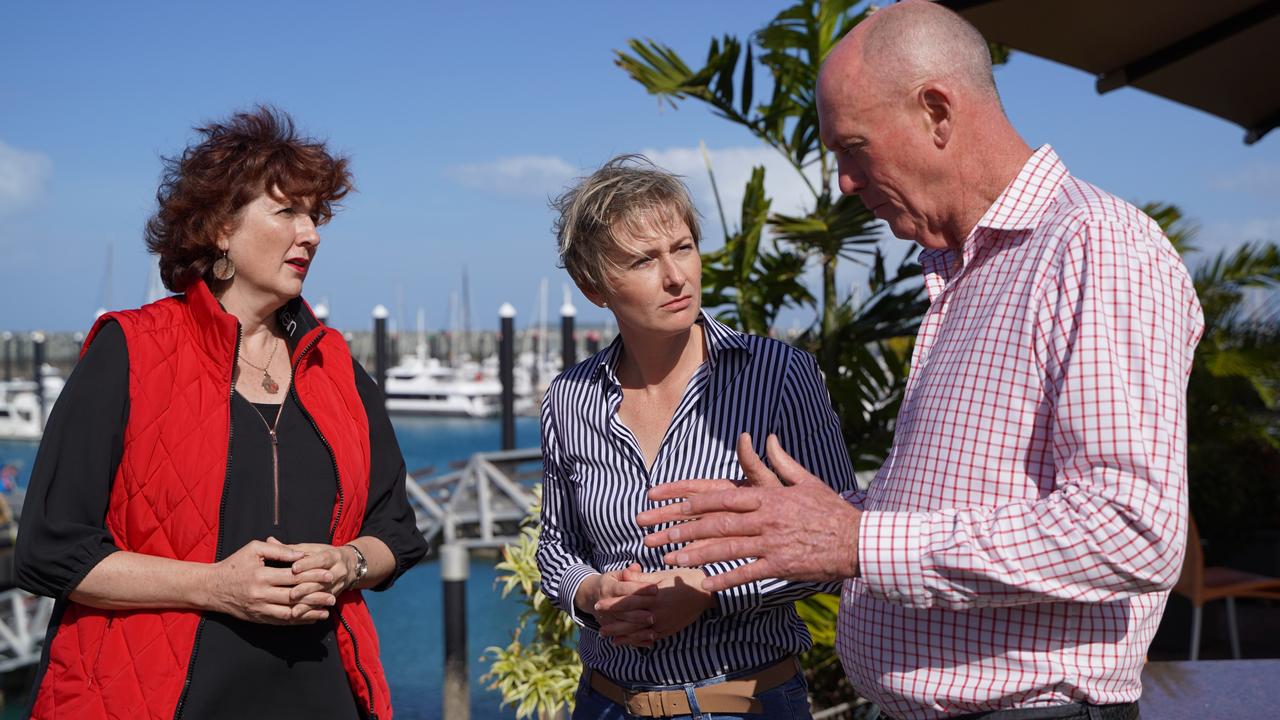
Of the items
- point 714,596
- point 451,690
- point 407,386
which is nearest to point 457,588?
point 451,690

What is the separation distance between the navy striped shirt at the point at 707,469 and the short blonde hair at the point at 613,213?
0.25 meters

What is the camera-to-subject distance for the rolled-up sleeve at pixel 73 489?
2.06m

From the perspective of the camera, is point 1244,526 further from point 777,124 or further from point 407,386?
point 407,386

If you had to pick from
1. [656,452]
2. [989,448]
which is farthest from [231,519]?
[989,448]

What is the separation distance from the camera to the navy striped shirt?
2121 millimetres

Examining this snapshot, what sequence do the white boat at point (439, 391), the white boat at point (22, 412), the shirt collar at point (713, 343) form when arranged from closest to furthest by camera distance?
the shirt collar at point (713, 343) → the white boat at point (22, 412) → the white boat at point (439, 391)

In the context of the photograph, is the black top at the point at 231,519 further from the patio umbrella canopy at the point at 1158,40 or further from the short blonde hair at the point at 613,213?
the patio umbrella canopy at the point at 1158,40

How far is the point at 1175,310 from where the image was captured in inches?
55.4

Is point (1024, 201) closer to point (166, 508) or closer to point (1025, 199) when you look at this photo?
point (1025, 199)

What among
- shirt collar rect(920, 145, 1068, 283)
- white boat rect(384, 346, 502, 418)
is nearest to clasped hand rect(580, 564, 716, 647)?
shirt collar rect(920, 145, 1068, 283)

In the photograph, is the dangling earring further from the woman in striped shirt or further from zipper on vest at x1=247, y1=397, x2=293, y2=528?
the woman in striped shirt

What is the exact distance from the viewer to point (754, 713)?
2102 mm

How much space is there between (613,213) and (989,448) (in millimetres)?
1054

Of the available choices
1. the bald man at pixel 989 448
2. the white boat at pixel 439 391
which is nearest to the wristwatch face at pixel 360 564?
the bald man at pixel 989 448
